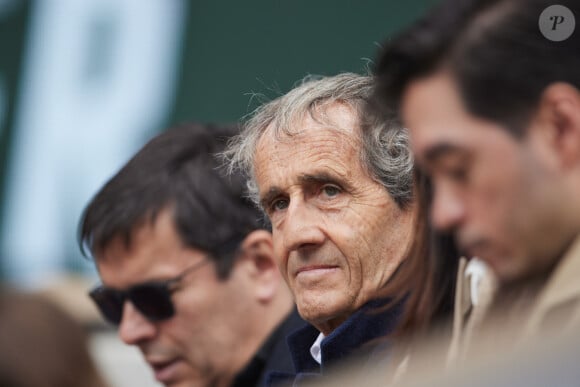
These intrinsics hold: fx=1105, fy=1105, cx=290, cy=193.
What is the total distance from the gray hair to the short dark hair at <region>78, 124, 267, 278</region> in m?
0.71

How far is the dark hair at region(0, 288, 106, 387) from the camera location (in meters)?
2.14

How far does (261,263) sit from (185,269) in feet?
0.94

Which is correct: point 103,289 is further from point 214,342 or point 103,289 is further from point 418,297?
point 418,297

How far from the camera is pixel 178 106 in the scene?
23.8 ft

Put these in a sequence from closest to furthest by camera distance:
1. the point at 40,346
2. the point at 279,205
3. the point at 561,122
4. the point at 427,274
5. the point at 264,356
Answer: the point at 561,122, the point at 40,346, the point at 427,274, the point at 279,205, the point at 264,356

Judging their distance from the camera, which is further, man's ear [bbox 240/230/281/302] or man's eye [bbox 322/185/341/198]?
man's ear [bbox 240/230/281/302]

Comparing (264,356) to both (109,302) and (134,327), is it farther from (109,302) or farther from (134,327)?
(109,302)

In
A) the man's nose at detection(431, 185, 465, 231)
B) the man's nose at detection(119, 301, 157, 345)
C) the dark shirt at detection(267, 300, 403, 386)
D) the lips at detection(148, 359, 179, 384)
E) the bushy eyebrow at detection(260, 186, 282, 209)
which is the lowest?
the lips at detection(148, 359, 179, 384)

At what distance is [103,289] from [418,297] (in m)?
2.05

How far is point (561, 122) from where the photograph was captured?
182 cm

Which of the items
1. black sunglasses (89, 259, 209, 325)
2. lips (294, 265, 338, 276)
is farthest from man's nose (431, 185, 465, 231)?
black sunglasses (89, 259, 209, 325)

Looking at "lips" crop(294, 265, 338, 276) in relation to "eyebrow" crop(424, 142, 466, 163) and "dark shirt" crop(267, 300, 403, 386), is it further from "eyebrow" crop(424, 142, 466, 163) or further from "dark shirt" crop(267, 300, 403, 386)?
"eyebrow" crop(424, 142, 466, 163)

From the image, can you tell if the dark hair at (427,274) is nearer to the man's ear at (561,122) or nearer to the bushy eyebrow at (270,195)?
the man's ear at (561,122)

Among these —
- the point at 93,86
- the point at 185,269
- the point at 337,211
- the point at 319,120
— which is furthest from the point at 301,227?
the point at 93,86
